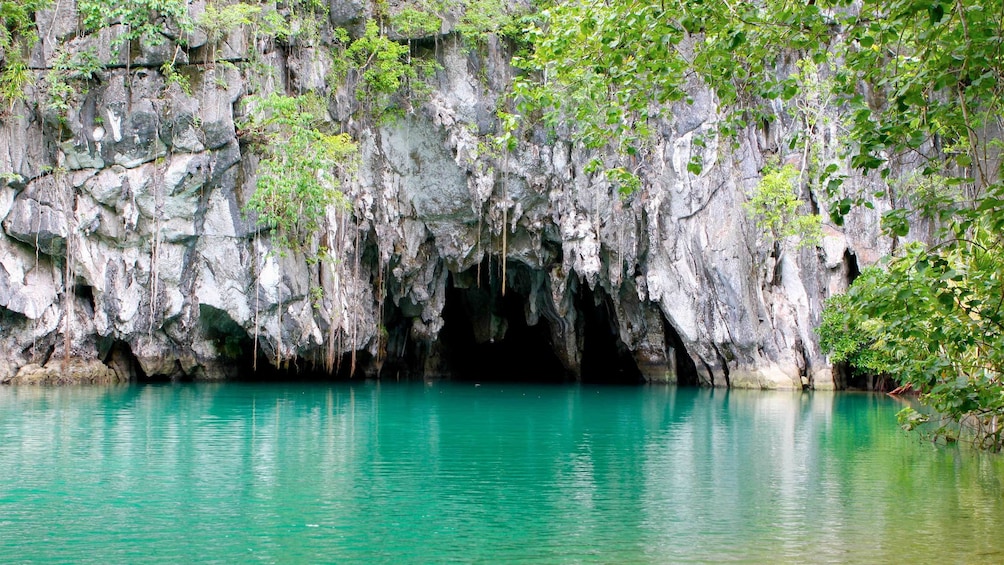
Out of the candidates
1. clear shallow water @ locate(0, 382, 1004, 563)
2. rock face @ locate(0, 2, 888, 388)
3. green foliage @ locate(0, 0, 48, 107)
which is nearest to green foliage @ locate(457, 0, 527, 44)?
rock face @ locate(0, 2, 888, 388)

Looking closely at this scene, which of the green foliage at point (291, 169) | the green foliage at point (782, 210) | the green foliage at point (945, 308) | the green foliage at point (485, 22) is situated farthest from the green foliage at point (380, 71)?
the green foliage at point (945, 308)

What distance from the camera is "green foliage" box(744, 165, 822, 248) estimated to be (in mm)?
30719

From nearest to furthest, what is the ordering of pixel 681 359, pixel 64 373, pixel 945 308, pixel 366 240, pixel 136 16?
1. pixel 945 308
2. pixel 136 16
3. pixel 64 373
4. pixel 366 240
5. pixel 681 359

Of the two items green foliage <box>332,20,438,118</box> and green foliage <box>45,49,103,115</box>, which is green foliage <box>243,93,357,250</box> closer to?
green foliage <box>332,20,438,118</box>

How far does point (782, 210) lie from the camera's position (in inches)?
1234

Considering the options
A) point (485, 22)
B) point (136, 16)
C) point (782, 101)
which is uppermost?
point (485, 22)

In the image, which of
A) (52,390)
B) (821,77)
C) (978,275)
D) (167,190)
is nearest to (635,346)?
(821,77)

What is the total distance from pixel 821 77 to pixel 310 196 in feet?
61.1

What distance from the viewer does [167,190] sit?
28781mm

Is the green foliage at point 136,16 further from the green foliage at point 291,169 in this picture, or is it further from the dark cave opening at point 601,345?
the dark cave opening at point 601,345

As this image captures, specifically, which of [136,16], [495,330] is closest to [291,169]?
[136,16]

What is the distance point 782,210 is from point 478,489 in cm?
2220

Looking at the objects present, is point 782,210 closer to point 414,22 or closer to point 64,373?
point 414,22

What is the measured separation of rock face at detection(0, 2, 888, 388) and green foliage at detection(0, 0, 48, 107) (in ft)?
1.38
